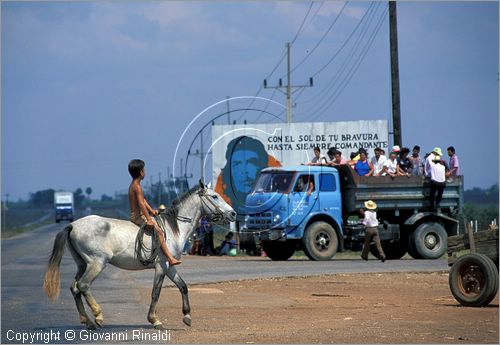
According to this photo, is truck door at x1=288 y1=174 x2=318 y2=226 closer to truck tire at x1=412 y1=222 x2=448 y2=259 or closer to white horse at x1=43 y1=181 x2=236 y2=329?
truck tire at x1=412 y1=222 x2=448 y2=259

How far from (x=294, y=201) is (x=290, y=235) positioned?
104 centimetres

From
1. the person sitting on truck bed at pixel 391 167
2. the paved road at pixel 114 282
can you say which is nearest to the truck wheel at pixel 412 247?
the paved road at pixel 114 282

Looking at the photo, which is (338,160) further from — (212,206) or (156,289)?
(156,289)

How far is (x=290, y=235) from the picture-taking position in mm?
33875

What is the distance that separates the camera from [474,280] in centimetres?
1845

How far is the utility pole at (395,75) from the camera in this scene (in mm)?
39812

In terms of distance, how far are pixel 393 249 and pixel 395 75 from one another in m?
6.91

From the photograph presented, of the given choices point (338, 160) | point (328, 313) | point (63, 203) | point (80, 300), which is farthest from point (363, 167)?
point (63, 203)

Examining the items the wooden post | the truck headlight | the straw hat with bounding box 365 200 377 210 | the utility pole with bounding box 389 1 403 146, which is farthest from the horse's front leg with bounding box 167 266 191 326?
the utility pole with bounding box 389 1 403 146

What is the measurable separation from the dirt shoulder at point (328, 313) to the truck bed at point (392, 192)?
8.02m

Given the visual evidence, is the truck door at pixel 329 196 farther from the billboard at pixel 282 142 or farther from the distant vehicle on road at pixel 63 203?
the distant vehicle on road at pixel 63 203

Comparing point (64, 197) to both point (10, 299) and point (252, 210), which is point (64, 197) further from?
point (10, 299)

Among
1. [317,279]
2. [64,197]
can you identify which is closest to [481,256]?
[317,279]

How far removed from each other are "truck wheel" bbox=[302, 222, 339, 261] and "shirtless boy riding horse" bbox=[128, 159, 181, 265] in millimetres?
18610
